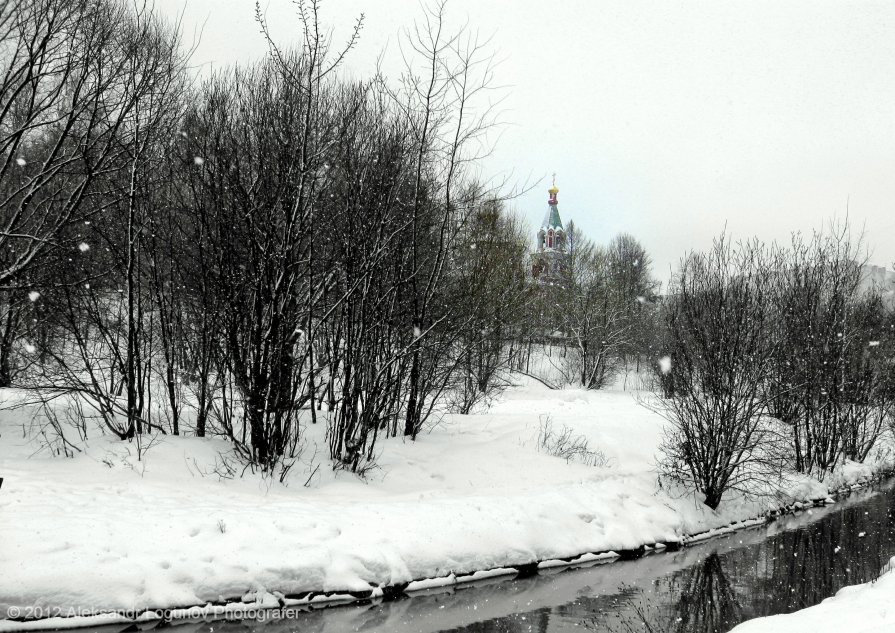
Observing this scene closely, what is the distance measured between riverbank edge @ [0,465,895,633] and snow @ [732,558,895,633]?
10.6ft

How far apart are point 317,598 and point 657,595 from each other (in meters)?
4.67

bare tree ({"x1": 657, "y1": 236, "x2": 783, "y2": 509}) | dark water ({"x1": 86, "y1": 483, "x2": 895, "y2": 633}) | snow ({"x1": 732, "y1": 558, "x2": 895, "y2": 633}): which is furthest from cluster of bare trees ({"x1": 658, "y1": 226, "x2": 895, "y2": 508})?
snow ({"x1": 732, "y1": 558, "x2": 895, "y2": 633})

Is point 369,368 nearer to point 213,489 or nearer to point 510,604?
point 213,489

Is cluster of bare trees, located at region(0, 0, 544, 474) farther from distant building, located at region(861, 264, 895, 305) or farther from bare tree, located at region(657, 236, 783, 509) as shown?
distant building, located at region(861, 264, 895, 305)

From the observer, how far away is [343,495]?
30.7 feet

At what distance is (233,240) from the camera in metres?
9.64

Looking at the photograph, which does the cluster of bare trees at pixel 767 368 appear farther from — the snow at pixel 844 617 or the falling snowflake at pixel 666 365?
the snow at pixel 844 617

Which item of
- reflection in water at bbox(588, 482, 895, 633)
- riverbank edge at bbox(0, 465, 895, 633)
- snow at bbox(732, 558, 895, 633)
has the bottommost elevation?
reflection in water at bbox(588, 482, 895, 633)

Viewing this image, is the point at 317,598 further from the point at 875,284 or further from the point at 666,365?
the point at 875,284

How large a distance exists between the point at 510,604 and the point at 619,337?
92.7 feet

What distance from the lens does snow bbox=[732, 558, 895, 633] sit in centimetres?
532

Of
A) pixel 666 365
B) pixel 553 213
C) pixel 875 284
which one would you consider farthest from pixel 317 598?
pixel 553 213

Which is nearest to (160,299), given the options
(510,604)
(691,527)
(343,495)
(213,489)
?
(213,489)

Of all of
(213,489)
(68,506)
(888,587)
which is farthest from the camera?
(213,489)
